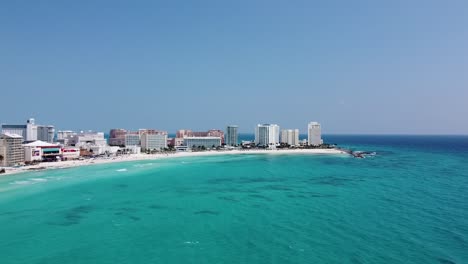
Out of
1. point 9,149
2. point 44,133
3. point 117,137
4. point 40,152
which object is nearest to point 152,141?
point 117,137

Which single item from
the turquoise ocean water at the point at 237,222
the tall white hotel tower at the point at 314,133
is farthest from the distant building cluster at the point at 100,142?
the turquoise ocean water at the point at 237,222

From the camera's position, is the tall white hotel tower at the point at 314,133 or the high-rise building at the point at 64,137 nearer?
the high-rise building at the point at 64,137

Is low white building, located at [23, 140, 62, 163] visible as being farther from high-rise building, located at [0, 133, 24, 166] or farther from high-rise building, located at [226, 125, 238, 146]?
high-rise building, located at [226, 125, 238, 146]

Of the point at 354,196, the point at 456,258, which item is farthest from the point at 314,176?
the point at 456,258

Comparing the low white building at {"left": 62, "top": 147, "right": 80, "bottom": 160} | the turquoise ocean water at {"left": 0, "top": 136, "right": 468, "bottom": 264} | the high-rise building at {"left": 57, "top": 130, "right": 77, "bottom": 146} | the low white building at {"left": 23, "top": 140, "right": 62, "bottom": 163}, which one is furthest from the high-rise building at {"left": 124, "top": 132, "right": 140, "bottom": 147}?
the turquoise ocean water at {"left": 0, "top": 136, "right": 468, "bottom": 264}

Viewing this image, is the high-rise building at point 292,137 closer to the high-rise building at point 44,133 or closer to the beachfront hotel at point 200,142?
the beachfront hotel at point 200,142

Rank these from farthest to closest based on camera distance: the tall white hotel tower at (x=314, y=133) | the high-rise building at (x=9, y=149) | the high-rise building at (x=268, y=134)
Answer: the high-rise building at (x=268, y=134) < the tall white hotel tower at (x=314, y=133) < the high-rise building at (x=9, y=149)

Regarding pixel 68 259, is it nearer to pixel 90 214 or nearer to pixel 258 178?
pixel 90 214

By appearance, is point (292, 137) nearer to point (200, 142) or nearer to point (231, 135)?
point (231, 135)
